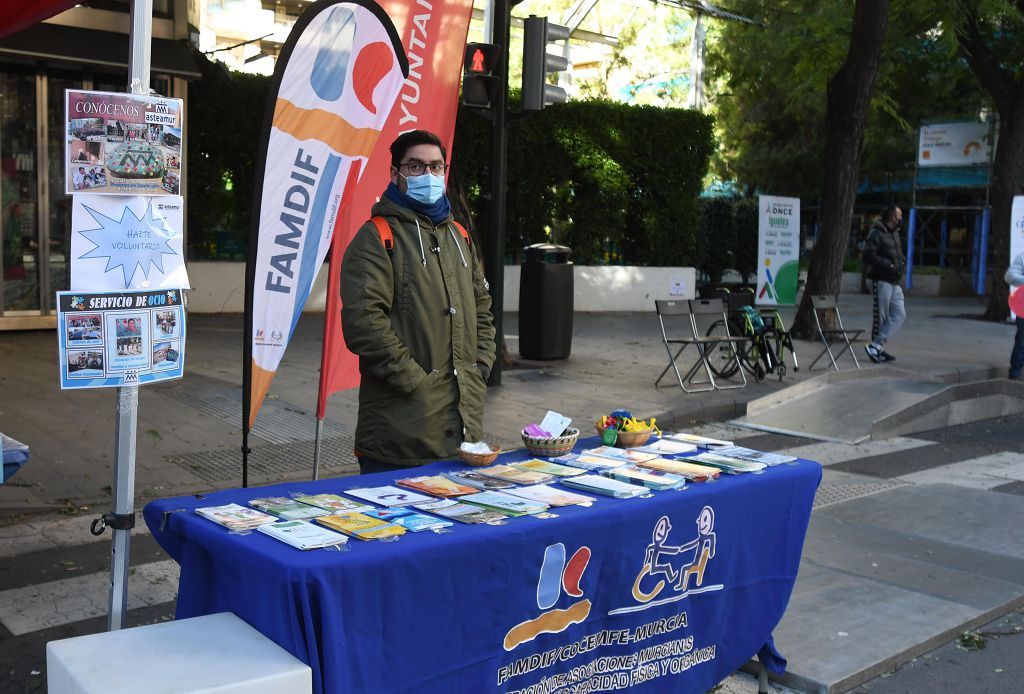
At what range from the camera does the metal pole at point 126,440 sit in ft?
12.1

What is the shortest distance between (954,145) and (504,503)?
86.8 ft

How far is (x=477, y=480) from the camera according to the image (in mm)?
3672

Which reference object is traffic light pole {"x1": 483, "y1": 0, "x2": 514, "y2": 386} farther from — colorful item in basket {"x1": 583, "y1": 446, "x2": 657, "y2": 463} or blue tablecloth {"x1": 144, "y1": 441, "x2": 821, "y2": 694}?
blue tablecloth {"x1": 144, "y1": 441, "x2": 821, "y2": 694}

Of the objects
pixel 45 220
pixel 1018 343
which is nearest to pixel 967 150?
pixel 1018 343

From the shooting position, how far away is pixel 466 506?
3.30 metres

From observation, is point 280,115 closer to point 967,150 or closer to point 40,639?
point 40,639

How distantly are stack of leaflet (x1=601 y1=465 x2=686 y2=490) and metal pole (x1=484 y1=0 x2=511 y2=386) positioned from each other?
22.4 ft

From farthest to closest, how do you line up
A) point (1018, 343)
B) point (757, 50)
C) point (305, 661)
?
point (757, 50) → point (1018, 343) → point (305, 661)

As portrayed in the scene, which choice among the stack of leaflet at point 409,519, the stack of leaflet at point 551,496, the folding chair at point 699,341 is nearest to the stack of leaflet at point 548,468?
the stack of leaflet at point 551,496

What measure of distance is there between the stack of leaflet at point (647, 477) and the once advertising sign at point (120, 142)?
197 cm

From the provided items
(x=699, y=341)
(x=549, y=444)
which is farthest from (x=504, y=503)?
(x=699, y=341)

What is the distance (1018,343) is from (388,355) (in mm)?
11033

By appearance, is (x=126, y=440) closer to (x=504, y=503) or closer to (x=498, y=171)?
(x=504, y=503)

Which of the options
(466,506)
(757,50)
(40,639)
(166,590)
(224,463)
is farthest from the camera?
(757,50)
